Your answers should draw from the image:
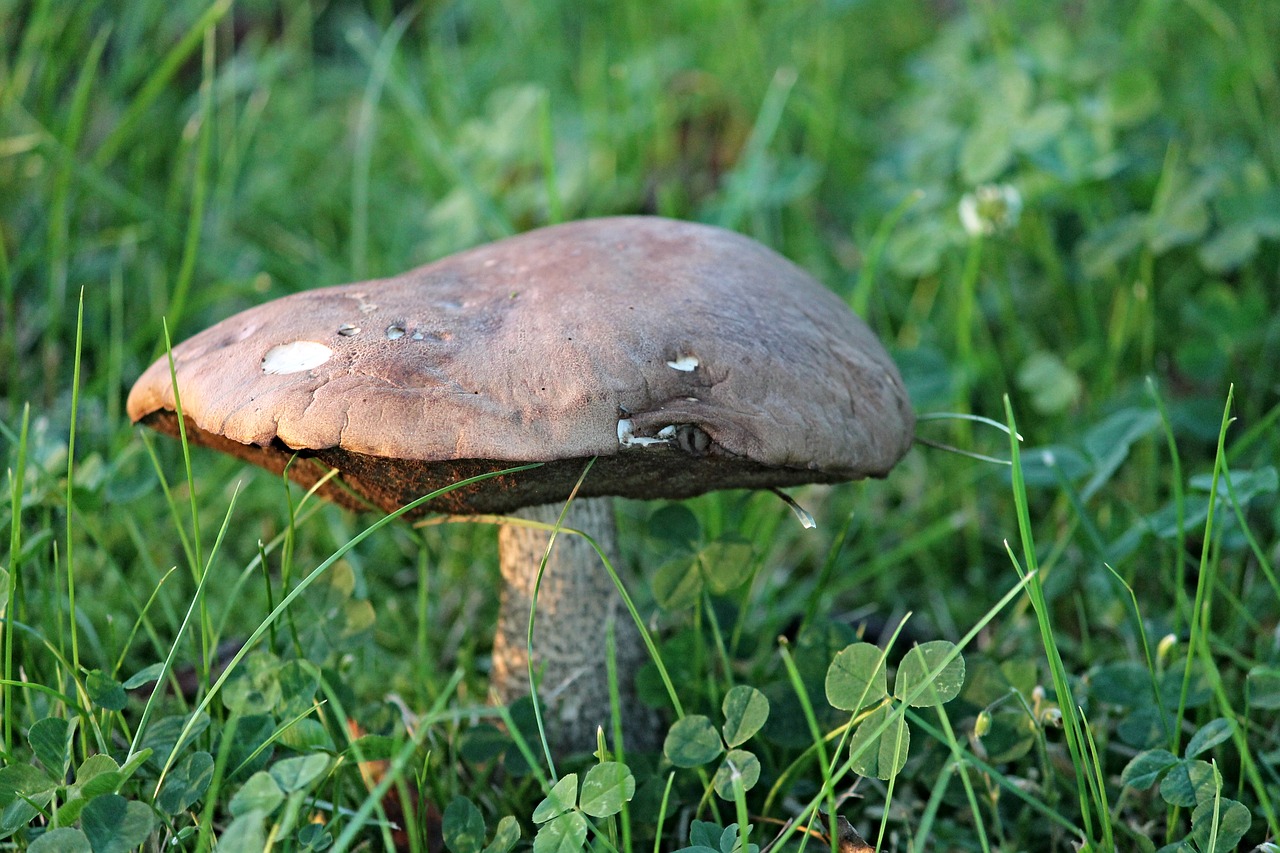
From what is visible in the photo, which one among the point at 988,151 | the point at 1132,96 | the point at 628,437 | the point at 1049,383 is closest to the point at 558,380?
the point at 628,437

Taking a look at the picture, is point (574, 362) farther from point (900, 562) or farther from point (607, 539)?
point (900, 562)

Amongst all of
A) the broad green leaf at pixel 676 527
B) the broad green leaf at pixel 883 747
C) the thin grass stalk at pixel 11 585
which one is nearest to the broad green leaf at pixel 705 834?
the broad green leaf at pixel 883 747

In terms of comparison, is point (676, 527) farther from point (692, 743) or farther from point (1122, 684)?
point (1122, 684)

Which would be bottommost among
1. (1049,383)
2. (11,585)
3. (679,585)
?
(1049,383)

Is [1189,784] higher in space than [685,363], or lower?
lower

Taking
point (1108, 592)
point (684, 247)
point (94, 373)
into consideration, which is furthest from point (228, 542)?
point (1108, 592)

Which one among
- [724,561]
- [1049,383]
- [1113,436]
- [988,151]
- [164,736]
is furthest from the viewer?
[988,151]

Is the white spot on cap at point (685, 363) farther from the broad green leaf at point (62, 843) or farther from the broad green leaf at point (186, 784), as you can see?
the broad green leaf at point (62, 843)
